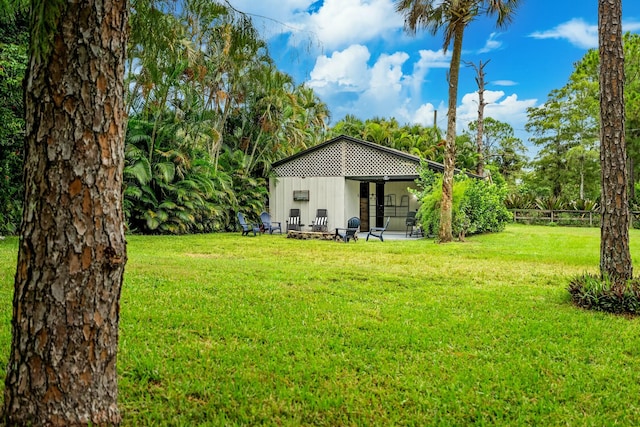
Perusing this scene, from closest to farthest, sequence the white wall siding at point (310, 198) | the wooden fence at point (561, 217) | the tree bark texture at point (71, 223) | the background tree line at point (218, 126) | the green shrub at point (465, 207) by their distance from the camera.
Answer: the tree bark texture at point (71, 223) → the background tree line at point (218, 126) → the green shrub at point (465, 207) → the white wall siding at point (310, 198) → the wooden fence at point (561, 217)

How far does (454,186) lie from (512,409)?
12233 mm

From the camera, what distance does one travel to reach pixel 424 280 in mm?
6754

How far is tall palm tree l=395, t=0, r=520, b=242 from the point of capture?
12203 mm

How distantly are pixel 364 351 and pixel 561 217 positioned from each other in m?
22.8

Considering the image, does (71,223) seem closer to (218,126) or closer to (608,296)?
(608,296)

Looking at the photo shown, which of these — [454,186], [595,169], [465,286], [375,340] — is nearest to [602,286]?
[465,286]

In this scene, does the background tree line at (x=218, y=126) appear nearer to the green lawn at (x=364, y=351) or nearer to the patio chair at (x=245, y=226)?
the patio chair at (x=245, y=226)

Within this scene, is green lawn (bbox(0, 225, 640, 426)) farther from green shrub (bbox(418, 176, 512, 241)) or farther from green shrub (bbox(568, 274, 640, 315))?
green shrub (bbox(418, 176, 512, 241))

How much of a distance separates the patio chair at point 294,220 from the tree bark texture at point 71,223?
1523 cm

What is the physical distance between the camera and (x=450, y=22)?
41.2 feet

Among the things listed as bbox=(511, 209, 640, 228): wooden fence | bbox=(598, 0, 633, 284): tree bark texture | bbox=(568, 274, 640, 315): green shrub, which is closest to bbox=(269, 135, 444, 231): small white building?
bbox=(511, 209, 640, 228): wooden fence

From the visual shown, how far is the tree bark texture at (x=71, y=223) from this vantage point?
6.34 feet

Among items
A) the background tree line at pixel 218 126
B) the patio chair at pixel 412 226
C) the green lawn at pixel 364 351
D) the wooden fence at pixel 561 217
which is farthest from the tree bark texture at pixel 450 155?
the wooden fence at pixel 561 217

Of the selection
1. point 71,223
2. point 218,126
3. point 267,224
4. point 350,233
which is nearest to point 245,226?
point 267,224
